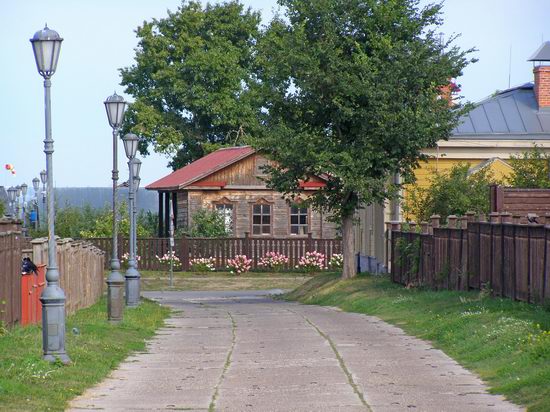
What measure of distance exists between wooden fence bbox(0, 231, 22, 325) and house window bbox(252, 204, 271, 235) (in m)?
38.6

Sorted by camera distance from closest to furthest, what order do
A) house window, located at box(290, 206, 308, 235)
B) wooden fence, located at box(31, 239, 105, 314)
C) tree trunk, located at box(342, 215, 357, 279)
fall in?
wooden fence, located at box(31, 239, 105, 314)
tree trunk, located at box(342, 215, 357, 279)
house window, located at box(290, 206, 308, 235)

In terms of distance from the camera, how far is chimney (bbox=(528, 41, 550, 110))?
138 feet

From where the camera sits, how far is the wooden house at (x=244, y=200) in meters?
55.8

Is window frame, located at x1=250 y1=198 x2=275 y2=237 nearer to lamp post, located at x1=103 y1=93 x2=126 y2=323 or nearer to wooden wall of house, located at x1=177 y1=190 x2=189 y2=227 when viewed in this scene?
wooden wall of house, located at x1=177 y1=190 x2=189 y2=227

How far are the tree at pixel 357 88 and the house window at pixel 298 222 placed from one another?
73.4 feet

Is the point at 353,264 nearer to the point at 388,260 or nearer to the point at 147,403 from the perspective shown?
the point at 388,260

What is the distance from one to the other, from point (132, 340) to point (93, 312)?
6383 mm

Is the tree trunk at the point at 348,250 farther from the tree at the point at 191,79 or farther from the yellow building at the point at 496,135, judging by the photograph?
the tree at the point at 191,79

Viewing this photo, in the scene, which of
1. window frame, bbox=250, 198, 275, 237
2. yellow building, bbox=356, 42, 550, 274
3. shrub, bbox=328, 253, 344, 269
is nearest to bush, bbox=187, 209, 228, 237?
window frame, bbox=250, 198, 275, 237

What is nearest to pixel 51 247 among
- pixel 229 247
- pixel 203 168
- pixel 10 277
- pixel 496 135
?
pixel 10 277

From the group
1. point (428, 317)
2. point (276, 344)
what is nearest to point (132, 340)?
point (276, 344)

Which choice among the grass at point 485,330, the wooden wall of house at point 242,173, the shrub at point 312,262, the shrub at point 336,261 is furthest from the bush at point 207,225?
the grass at point 485,330

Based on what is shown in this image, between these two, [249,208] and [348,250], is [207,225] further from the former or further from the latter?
[348,250]

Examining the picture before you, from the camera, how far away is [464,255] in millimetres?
24500
